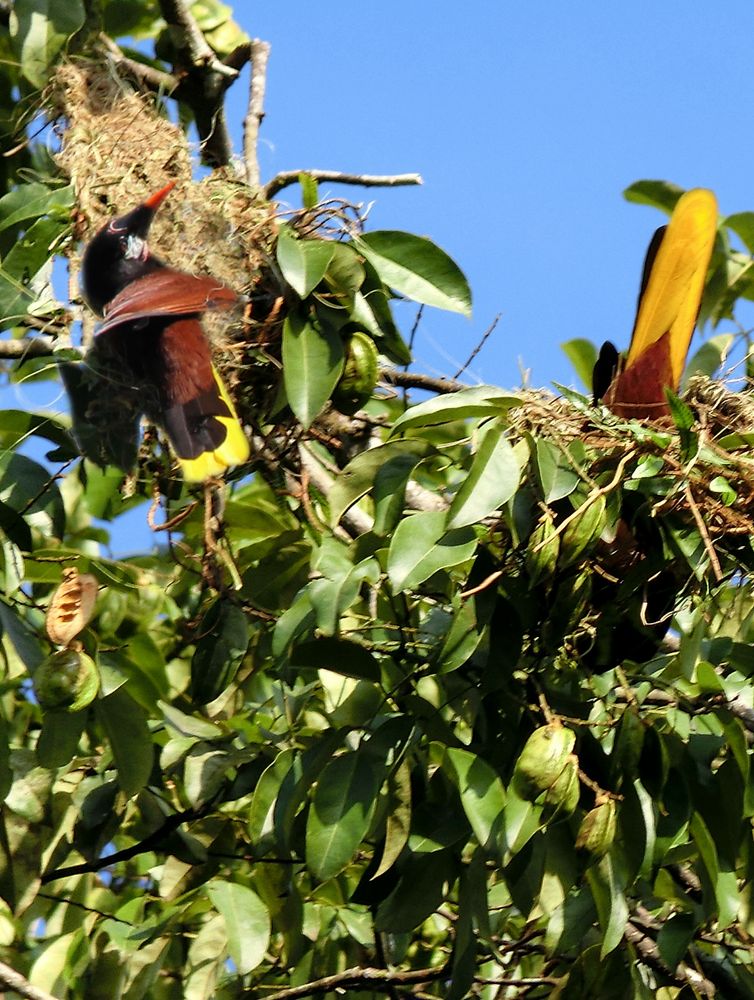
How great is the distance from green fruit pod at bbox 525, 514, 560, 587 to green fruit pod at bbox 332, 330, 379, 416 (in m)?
0.44

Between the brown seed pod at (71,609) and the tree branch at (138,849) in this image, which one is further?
Answer: the tree branch at (138,849)

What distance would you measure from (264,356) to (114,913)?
38.3 inches

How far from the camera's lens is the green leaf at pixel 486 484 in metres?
1.49

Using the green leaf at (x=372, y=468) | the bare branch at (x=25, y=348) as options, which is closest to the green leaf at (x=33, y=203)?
the bare branch at (x=25, y=348)

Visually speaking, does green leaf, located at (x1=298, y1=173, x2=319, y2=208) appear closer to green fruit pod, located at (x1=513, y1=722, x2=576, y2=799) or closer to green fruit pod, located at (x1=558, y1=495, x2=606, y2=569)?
green fruit pod, located at (x1=558, y1=495, x2=606, y2=569)

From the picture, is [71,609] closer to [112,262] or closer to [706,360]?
[112,262]

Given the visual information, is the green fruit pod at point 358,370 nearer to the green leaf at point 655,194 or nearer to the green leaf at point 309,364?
the green leaf at point 309,364

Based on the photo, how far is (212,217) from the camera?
218 cm

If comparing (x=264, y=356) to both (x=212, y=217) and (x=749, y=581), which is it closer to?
(x=212, y=217)

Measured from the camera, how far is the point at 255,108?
8.68 ft

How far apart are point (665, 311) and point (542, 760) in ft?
3.80

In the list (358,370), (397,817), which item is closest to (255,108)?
(358,370)

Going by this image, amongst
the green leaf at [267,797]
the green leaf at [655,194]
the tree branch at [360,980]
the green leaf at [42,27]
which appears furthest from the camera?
the green leaf at [655,194]

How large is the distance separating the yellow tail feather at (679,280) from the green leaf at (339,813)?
1082 millimetres
